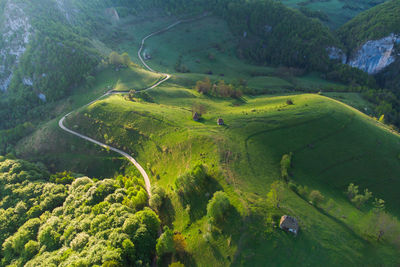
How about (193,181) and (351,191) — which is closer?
(193,181)

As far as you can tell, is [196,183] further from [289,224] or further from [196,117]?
[196,117]

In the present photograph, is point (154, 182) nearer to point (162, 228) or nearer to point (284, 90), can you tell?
point (162, 228)

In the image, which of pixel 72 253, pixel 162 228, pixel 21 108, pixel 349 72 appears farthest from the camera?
pixel 349 72

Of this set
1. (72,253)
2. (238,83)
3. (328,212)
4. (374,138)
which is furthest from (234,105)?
(72,253)

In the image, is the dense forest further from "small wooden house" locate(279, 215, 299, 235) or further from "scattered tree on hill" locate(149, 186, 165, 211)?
"small wooden house" locate(279, 215, 299, 235)

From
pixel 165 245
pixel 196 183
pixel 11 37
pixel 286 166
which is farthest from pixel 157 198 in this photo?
pixel 11 37

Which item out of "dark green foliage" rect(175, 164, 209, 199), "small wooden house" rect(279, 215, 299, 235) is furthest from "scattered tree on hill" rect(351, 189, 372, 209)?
"dark green foliage" rect(175, 164, 209, 199)

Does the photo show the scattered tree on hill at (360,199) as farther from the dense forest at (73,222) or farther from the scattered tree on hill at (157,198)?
the dense forest at (73,222)
